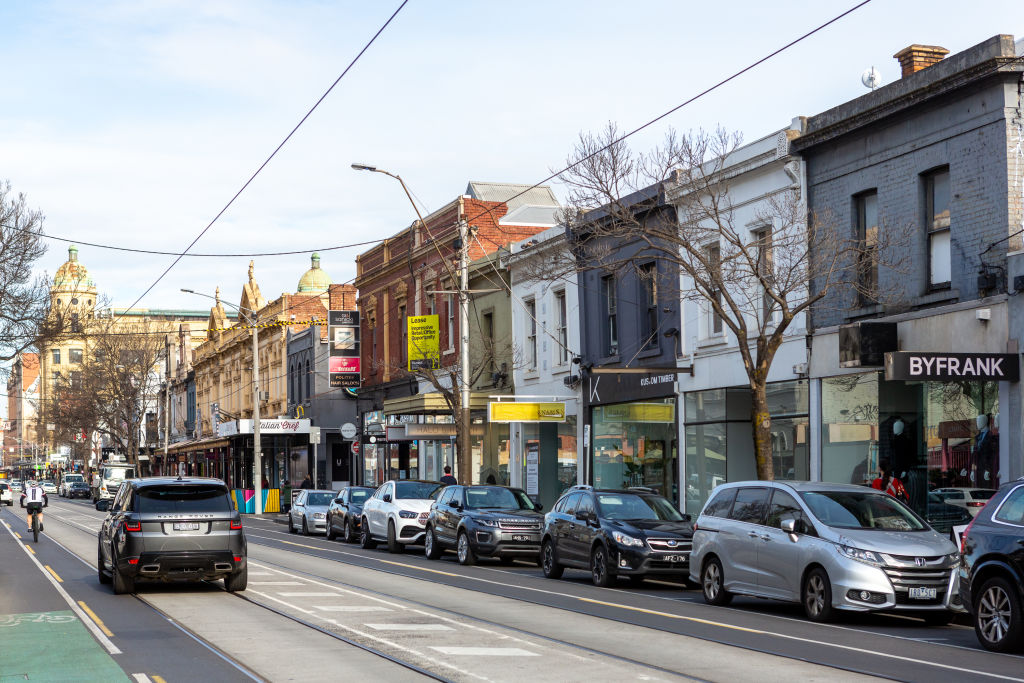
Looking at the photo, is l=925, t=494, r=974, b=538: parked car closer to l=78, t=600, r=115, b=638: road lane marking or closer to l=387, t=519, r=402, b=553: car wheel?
l=387, t=519, r=402, b=553: car wheel

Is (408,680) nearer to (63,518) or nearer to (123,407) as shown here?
(63,518)

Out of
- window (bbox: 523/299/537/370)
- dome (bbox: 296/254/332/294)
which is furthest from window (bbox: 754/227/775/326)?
dome (bbox: 296/254/332/294)

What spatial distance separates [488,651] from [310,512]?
27.0 metres

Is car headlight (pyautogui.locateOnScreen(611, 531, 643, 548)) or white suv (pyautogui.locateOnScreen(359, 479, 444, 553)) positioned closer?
car headlight (pyautogui.locateOnScreen(611, 531, 643, 548))

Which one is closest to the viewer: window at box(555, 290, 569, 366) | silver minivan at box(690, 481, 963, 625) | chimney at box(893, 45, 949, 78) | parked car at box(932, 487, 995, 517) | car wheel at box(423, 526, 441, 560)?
silver minivan at box(690, 481, 963, 625)

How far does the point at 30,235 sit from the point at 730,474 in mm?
19038

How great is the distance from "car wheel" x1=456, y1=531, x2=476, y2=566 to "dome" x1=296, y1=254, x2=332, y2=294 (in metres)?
45.1

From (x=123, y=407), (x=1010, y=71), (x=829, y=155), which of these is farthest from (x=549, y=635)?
(x=123, y=407)

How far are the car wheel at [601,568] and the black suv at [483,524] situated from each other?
4.33 metres

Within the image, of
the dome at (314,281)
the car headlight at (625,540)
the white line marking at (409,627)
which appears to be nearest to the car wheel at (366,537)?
the car headlight at (625,540)

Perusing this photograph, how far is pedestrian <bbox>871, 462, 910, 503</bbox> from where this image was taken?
65.6 ft

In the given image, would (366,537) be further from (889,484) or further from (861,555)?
(861,555)

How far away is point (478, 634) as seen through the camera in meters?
13.0

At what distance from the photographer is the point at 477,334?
4022 centimetres
